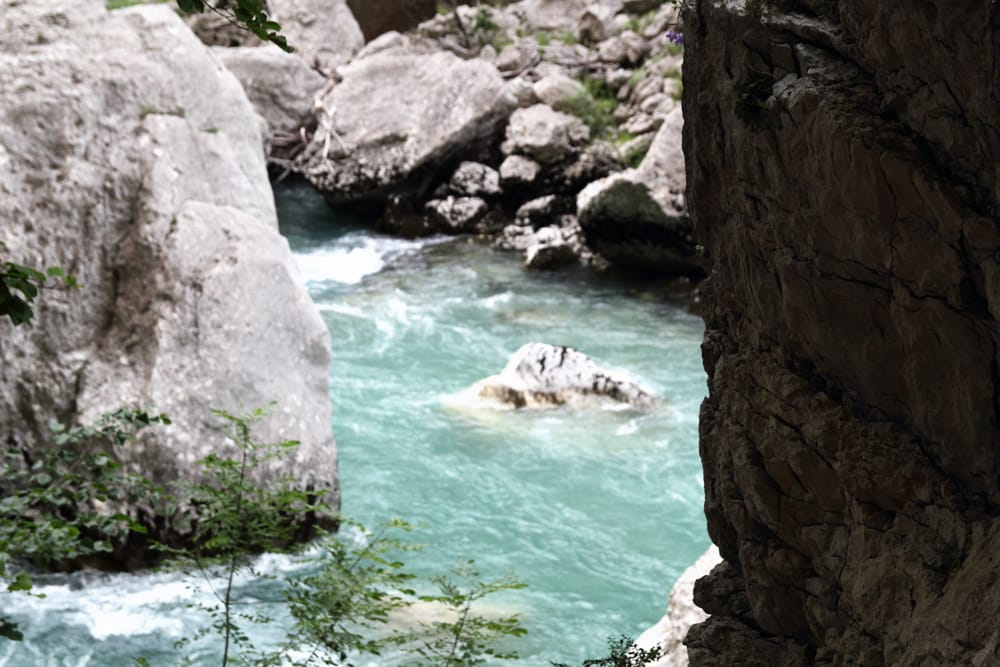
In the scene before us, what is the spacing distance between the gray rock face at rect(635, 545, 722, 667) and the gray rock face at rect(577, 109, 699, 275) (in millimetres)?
9329

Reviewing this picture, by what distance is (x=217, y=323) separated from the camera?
728 cm

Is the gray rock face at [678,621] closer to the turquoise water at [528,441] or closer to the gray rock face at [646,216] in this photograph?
the turquoise water at [528,441]

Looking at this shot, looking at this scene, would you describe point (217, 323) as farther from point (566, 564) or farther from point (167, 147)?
point (566, 564)

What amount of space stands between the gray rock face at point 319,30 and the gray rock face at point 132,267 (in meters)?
13.1

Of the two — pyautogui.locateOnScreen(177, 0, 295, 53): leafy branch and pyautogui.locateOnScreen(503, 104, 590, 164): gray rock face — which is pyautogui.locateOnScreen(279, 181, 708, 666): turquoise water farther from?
pyautogui.locateOnScreen(177, 0, 295, 53): leafy branch

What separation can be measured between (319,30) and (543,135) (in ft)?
19.9

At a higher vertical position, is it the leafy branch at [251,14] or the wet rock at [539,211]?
the leafy branch at [251,14]

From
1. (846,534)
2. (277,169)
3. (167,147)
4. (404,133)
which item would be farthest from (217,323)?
(277,169)

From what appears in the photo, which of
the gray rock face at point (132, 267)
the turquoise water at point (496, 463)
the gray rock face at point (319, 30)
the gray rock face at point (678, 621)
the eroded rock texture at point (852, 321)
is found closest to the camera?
the eroded rock texture at point (852, 321)

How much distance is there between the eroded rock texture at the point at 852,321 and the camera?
8.14ft

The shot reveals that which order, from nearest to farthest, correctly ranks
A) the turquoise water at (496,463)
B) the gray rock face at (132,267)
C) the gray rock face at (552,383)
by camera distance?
the turquoise water at (496,463) < the gray rock face at (132,267) < the gray rock face at (552,383)

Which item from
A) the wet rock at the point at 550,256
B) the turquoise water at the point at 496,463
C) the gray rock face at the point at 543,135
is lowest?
the turquoise water at the point at 496,463

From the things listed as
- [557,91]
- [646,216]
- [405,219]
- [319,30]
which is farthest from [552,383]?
[319,30]

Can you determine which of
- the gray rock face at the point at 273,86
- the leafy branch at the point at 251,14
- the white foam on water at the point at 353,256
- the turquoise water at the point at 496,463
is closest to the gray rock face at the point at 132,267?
the turquoise water at the point at 496,463
